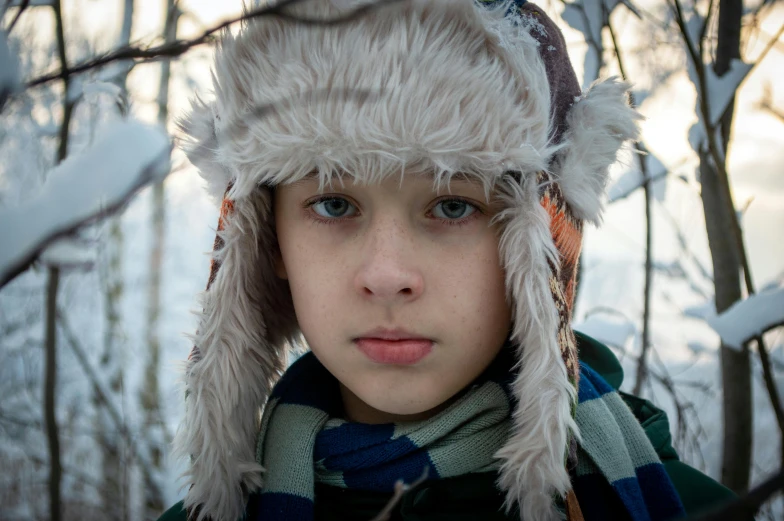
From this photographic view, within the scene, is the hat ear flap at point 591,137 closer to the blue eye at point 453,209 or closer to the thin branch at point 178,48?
the blue eye at point 453,209

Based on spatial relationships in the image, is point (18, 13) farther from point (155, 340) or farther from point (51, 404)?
point (155, 340)

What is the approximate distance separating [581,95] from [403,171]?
462 millimetres

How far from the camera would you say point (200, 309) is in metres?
1.19

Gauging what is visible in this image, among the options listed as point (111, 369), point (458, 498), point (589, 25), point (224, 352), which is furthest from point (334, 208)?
point (111, 369)

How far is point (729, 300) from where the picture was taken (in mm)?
1538

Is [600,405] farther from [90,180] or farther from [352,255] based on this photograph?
[90,180]

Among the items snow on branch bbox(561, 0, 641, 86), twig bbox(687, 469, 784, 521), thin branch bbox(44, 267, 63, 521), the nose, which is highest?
snow on branch bbox(561, 0, 641, 86)

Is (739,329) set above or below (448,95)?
below

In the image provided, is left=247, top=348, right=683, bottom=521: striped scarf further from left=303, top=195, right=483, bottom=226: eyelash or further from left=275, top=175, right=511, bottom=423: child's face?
left=303, top=195, right=483, bottom=226: eyelash

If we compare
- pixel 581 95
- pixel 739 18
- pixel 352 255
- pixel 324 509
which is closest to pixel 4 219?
pixel 352 255

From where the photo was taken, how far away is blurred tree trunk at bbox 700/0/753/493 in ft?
5.00

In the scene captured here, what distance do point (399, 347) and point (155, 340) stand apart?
4.57 metres

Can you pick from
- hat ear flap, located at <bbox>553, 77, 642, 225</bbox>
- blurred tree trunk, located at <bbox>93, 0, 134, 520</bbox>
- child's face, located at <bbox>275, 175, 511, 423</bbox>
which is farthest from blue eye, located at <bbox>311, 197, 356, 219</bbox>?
blurred tree trunk, located at <bbox>93, 0, 134, 520</bbox>

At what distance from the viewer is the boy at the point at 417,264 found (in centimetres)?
96
